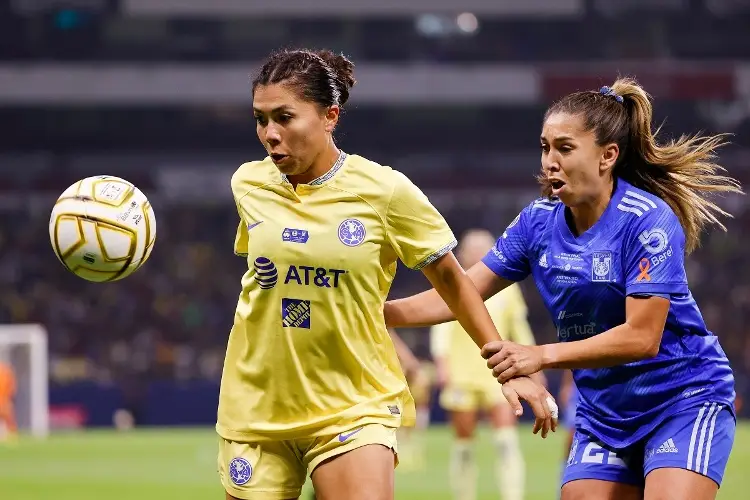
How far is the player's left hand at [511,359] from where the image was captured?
4.03 meters

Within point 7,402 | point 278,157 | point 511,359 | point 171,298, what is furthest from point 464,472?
point 171,298

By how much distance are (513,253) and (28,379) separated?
17461 millimetres

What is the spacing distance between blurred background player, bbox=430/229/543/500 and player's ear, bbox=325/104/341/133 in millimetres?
5898

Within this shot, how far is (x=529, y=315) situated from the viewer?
27062 mm

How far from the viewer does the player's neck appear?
4162 millimetres

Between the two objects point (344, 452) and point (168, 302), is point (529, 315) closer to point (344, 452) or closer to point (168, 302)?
point (168, 302)

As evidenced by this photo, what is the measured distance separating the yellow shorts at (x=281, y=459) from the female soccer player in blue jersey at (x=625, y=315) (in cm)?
50

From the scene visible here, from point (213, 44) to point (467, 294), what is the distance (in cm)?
2550

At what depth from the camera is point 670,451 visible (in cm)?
399

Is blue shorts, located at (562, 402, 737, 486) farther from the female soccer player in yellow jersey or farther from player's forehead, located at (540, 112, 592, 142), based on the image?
player's forehead, located at (540, 112, 592, 142)

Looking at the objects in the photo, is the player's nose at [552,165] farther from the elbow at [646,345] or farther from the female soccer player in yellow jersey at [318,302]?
the elbow at [646,345]

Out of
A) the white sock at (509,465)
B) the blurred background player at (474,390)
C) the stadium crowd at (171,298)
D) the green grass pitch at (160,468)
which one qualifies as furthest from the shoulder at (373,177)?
the stadium crowd at (171,298)

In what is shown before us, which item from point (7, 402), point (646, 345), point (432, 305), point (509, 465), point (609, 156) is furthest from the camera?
point (7, 402)

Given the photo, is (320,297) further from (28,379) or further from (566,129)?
(28,379)
